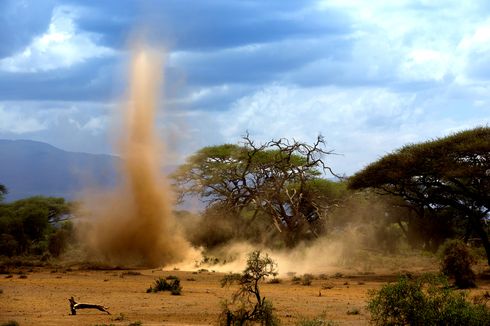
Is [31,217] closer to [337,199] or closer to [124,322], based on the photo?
[337,199]

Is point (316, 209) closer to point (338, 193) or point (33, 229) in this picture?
point (338, 193)

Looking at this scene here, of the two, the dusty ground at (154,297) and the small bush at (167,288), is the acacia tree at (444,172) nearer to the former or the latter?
the dusty ground at (154,297)

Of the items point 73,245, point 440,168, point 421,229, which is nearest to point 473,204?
point 440,168

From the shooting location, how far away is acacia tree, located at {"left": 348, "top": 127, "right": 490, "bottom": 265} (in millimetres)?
32344

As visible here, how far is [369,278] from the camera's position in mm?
33594

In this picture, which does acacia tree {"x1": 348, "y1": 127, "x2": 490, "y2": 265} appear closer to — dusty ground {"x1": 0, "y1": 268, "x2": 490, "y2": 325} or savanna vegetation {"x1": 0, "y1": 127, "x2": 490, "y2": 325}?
savanna vegetation {"x1": 0, "y1": 127, "x2": 490, "y2": 325}

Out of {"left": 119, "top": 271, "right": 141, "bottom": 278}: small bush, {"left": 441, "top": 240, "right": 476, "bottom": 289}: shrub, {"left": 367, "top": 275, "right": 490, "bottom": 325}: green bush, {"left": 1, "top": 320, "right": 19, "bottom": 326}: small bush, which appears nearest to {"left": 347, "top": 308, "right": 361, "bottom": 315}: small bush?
{"left": 367, "top": 275, "right": 490, "bottom": 325}: green bush

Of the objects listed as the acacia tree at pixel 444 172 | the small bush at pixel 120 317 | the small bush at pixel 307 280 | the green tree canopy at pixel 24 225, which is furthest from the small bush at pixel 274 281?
the green tree canopy at pixel 24 225

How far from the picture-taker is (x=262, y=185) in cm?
4316

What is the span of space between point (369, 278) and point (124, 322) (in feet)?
54.4

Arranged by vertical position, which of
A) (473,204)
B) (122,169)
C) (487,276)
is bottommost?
(487,276)

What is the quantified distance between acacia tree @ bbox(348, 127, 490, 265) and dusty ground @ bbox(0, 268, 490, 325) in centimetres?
445

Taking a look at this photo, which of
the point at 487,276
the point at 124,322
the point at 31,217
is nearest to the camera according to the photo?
the point at 124,322

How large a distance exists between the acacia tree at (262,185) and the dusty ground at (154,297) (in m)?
5.57
